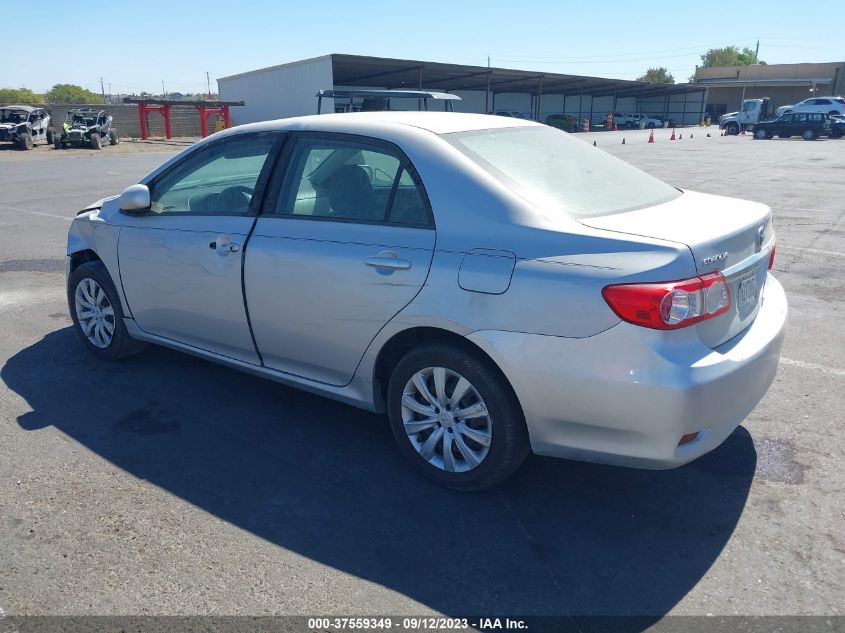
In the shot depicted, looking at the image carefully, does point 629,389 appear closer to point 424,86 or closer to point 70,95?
point 424,86

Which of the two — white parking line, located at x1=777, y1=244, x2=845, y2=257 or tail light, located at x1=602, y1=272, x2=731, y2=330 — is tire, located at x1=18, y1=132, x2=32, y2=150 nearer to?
white parking line, located at x1=777, y1=244, x2=845, y2=257

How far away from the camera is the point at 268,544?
9.98ft

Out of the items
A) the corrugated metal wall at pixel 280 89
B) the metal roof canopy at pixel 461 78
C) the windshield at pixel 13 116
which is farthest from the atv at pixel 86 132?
the metal roof canopy at pixel 461 78

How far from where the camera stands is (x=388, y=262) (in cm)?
336

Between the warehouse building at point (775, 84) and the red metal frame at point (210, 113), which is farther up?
the warehouse building at point (775, 84)

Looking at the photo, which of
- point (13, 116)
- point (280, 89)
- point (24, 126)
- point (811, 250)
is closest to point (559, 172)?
point (811, 250)

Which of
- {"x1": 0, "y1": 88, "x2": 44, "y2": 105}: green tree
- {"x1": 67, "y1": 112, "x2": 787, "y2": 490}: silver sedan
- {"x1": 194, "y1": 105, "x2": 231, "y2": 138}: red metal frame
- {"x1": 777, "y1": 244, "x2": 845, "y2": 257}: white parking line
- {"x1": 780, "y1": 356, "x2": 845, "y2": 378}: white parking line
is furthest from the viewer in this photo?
{"x1": 0, "y1": 88, "x2": 44, "y2": 105}: green tree

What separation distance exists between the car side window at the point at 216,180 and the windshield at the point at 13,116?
3200cm

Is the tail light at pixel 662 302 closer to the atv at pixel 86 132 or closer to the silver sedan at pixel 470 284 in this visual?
the silver sedan at pixel 470 284

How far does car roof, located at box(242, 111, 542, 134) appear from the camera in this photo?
372cm

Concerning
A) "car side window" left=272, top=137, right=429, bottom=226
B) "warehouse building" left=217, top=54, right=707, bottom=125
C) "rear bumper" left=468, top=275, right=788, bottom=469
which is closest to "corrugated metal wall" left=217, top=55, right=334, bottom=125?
"warehouse building" left=217, top=54, right=707, bottom=125

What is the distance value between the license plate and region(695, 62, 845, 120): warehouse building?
81147 millimetres

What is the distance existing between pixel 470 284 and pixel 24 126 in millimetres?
33789

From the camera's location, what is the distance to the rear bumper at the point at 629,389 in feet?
9.13
